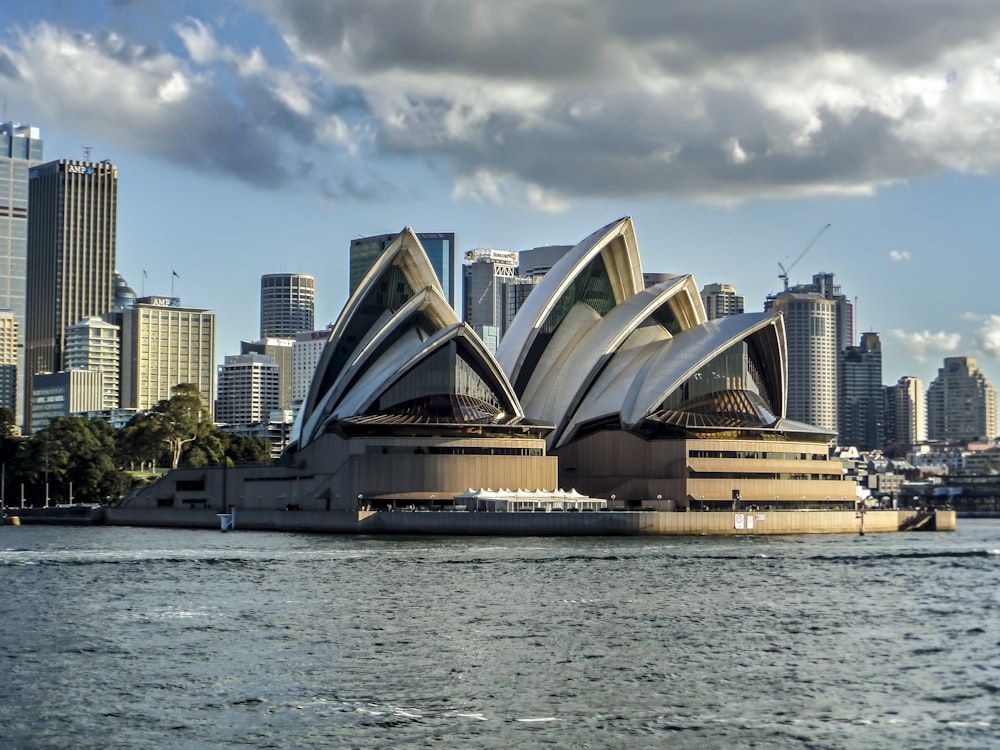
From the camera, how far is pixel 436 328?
108m

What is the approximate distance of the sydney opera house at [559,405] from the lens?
98.1 metres

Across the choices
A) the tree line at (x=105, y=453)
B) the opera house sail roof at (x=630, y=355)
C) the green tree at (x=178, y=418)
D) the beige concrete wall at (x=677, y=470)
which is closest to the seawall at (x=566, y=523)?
the beige concrete wall at (x=677, y=470)

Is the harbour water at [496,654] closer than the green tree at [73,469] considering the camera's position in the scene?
Yes

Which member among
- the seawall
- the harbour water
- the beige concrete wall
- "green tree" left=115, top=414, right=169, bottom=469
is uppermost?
"green tree" left=115, top=414, right=169, bottom=469

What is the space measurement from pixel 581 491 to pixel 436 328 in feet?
51.6

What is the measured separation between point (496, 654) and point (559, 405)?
71.3 m

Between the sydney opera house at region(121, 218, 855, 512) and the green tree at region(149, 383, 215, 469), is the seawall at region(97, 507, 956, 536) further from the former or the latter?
the green tree at region(149, 383, 215, 469)

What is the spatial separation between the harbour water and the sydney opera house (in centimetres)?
3321

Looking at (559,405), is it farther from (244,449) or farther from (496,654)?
(496,654)

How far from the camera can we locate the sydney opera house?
9812cm

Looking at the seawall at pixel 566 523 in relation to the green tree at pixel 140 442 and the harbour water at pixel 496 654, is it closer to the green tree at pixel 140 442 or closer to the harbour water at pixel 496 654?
the harbour water at pixel 496 654

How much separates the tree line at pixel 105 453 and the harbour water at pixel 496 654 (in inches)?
3109

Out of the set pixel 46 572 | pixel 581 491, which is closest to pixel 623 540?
pixel 581 491

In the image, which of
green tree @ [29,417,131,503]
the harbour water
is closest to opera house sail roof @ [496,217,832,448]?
the harbour water
